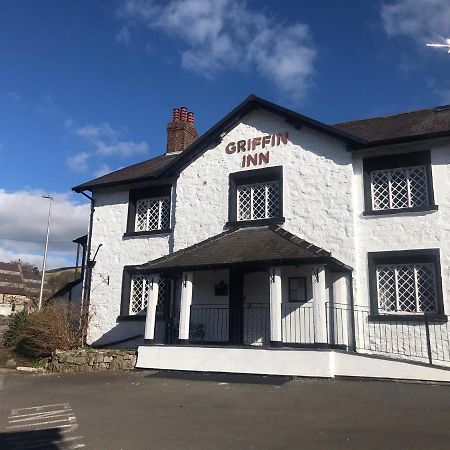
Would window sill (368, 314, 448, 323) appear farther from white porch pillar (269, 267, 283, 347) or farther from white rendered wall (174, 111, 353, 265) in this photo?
white porch pillar (269, 267, 283, 347)

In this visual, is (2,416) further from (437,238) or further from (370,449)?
(437,238)

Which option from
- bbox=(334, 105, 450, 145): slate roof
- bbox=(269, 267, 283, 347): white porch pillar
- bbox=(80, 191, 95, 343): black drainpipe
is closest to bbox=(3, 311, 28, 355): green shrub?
bbox=(80, 191, 95, 343): black drainpipe

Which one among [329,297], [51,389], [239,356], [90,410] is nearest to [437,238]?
[329,297]

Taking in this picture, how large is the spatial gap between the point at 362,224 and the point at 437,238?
75.6 inches

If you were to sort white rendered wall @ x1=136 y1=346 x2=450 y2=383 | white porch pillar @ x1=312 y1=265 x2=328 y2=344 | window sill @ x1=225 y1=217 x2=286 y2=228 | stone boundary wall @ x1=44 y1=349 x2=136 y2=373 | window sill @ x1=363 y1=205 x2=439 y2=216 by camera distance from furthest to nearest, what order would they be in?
window sill @ x1=225 y1=217 x2=286 y2=228 < stone boundary wall @ x1=44 y1=349 x2=136 y2=373 < window sill @ x1=363 y1=205 x2=439 y2=216 < white porch pillar @ x1=312 y1=265 x2=328 y2=344 < white rendered wall @ x1=136 y1=346 x2=450 y2=383

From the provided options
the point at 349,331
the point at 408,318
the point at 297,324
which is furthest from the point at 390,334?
the point at 297,324

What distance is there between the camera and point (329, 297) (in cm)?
1293

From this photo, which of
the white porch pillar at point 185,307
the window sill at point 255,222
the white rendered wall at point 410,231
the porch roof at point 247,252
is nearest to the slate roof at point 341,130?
the white rendered wall at point 410,231

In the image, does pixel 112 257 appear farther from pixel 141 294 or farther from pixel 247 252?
pixel 247 252

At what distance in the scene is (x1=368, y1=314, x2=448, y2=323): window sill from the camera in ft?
38.4

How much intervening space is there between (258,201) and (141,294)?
5.24 meters

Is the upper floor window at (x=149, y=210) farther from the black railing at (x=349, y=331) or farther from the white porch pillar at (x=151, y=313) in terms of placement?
the black railing at (x=349, y=331)

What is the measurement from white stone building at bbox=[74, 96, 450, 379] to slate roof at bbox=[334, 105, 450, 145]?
3.5 inches

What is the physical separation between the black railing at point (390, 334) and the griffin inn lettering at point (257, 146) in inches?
198
